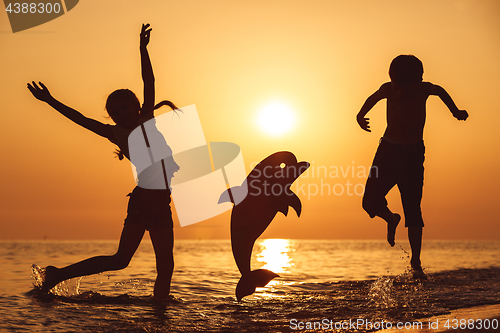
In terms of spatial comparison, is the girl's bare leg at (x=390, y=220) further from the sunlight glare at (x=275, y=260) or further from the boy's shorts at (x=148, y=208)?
the sunlight glare at (x=275, y=260)

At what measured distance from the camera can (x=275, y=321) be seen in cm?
473

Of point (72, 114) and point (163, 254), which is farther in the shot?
point (163, 254)

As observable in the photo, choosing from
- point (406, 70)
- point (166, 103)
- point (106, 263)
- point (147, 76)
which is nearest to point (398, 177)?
point (406, 70)

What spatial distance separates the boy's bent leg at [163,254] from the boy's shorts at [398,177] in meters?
2.51

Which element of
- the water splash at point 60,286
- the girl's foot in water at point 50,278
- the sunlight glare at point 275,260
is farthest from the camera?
the sunlight glare at point 275,260

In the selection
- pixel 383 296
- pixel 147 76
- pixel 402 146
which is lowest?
pixel 383 296

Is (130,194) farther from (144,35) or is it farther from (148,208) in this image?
(144,35)

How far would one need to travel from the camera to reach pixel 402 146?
5.53 meters

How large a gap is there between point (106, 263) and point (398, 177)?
3.73m

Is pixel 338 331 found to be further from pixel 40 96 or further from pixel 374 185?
pixel 40 96

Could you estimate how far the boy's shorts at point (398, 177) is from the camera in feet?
18.1

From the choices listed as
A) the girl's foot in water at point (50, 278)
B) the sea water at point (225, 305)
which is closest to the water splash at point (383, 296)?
the sea water at point (225, 305)

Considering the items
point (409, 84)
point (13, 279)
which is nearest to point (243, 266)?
point (409, 84)

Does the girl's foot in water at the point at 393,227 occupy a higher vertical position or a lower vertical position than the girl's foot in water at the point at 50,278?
higher
